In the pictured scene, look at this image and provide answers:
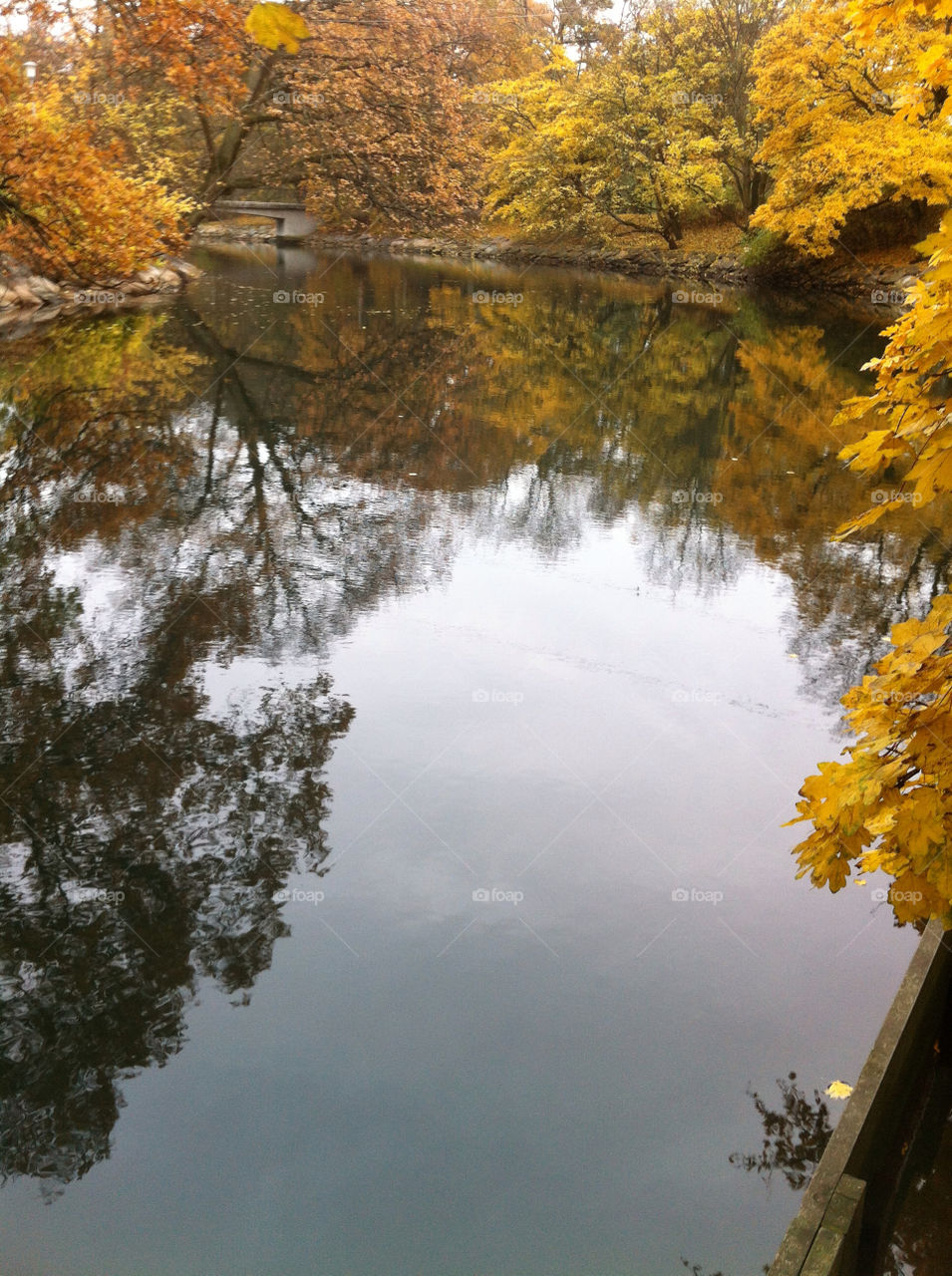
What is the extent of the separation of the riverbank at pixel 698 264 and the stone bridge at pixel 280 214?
1159 millimetres

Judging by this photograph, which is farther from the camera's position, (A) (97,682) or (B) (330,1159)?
(A) (97,682)

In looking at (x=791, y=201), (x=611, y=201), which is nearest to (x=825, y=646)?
(x=791, y=201)

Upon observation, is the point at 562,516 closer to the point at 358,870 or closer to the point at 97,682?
the point at 97,682

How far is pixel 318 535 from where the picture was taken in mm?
10648

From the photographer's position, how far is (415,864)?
5473 millimetres

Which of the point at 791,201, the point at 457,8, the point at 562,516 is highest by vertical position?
the point at 457,8

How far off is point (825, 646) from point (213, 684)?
4.56 metres
